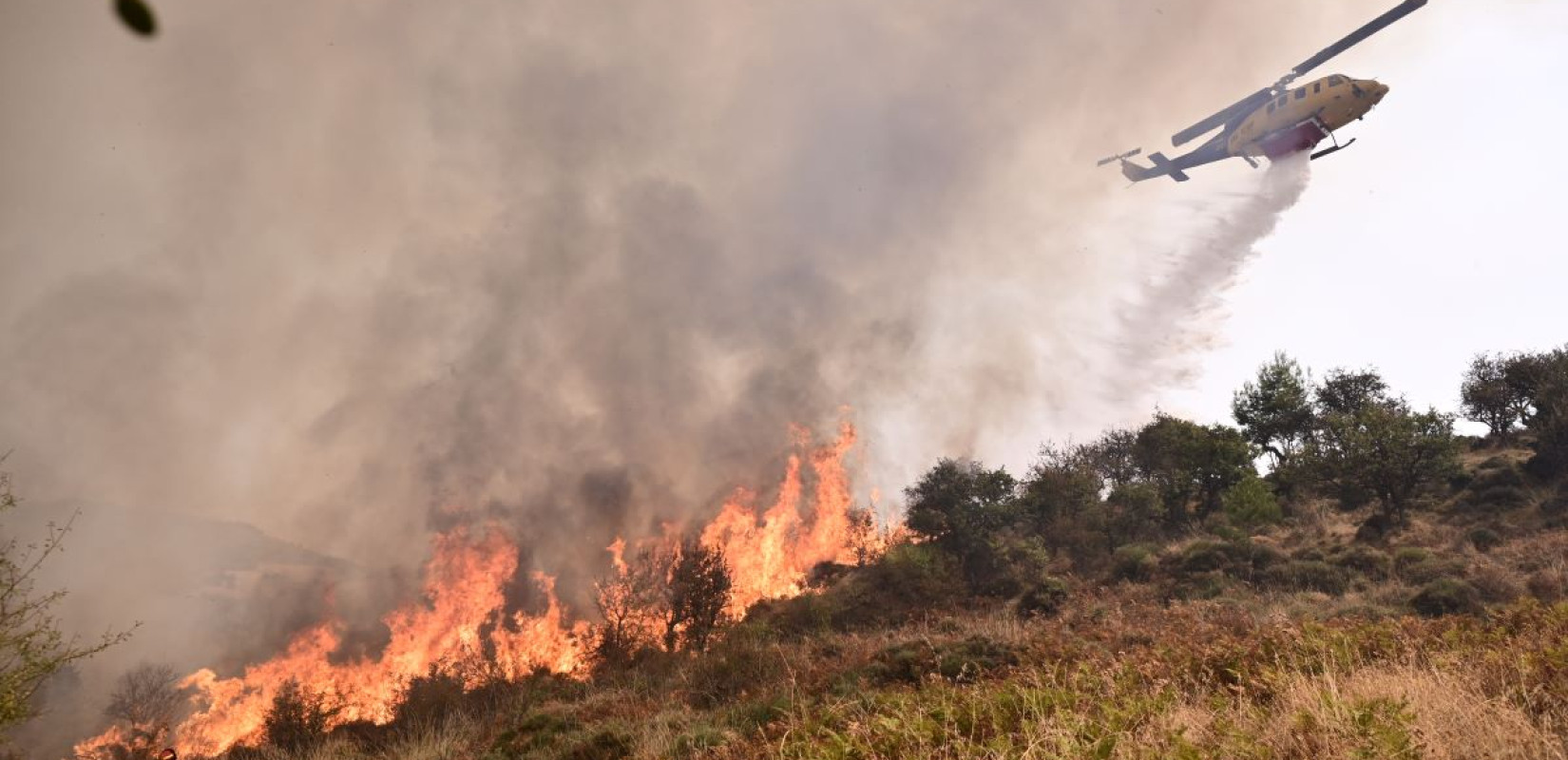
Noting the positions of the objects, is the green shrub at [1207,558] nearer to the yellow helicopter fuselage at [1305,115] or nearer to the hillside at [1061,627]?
the hillside at [1061,627]

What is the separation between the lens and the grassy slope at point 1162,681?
5.62 metres

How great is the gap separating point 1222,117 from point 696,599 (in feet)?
114

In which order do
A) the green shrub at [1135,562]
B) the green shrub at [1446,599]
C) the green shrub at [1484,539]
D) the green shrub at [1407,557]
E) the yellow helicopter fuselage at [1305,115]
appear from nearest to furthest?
the green shrub at [1446,599] → the green shrub at [1407,557] → the green shrub at [1484,539] → the yellow helicopter fuselage at [1305,115] → the green shrub at [1135,562]

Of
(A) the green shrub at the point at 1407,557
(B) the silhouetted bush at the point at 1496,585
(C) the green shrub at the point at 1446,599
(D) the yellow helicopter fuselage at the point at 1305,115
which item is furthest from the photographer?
(D) the yellow helicopter fuselage at the point at 1305,115

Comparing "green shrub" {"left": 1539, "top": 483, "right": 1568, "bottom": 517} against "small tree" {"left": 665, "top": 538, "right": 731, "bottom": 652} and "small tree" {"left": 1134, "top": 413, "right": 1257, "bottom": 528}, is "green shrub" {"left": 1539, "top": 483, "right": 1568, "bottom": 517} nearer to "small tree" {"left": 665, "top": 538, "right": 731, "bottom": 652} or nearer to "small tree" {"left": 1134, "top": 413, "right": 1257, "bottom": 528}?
"small tree" {"left": 1134, "top": 413, "right": 1257, "bottom": 528}

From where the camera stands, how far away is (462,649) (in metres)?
29.0

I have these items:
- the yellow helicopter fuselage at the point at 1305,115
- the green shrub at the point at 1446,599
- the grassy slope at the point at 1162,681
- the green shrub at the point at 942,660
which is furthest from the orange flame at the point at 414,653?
the yellow helicopter fuselage at the point at 1305,115

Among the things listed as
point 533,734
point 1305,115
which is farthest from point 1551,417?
point 533,734

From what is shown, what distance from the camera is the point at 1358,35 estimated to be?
2461cm

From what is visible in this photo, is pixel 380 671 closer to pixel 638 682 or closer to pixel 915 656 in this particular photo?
pixel 638 682

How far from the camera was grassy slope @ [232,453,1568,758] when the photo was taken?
18.4 feet

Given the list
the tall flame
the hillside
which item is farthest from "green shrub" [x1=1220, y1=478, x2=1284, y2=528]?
the tall flame

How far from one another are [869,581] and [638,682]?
14690 mm

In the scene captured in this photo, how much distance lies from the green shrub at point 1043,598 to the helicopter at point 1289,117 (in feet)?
70.1
